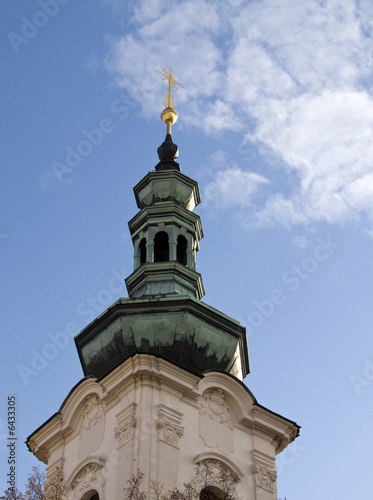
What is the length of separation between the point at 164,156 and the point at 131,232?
3900 mm

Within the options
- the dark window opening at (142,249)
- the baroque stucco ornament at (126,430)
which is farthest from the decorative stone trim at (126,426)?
the dark window opening at (142,249)

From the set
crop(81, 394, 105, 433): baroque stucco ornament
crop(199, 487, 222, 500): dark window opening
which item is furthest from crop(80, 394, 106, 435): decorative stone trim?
crop(199, 487, 222, 500): dark window opening

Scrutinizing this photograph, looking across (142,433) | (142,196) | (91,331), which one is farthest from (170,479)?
(142,196)

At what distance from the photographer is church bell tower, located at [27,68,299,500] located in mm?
26125

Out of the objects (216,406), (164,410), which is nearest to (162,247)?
(216,406)

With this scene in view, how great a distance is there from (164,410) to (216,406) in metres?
1.65

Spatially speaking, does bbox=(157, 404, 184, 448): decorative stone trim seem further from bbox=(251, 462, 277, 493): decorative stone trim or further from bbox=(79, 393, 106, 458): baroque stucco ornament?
bbox=(251, 462, 277, 493): decorative stone trim

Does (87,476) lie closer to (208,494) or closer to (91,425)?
(91,425)

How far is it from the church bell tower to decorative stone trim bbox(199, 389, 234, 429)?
0.03 metres

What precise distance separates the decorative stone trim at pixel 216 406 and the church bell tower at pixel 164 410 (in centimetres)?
3

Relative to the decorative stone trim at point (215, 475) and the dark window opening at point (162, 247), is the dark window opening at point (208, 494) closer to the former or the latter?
the decorative stone trim at point (215, 475)

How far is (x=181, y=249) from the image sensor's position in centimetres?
3284

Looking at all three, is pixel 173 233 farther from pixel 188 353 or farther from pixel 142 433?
pixel 142 433

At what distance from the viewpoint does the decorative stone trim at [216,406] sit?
27.7 metres
